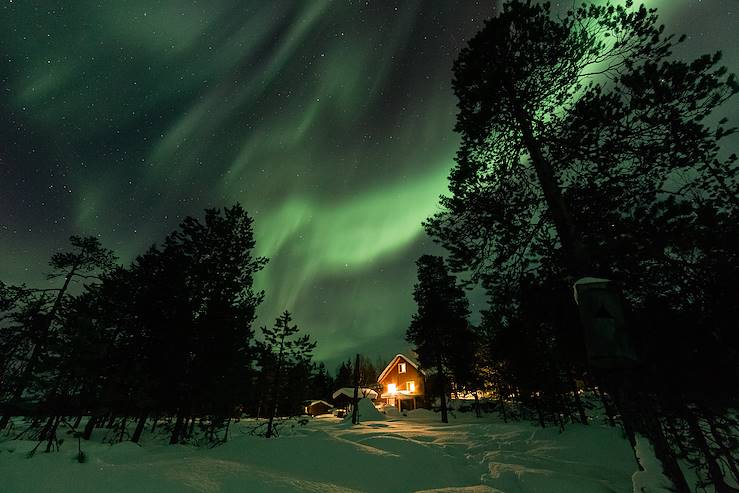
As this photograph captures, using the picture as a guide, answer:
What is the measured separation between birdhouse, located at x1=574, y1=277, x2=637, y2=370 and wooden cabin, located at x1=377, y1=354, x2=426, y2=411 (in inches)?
1538

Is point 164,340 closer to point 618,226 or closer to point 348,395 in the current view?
point 618,226

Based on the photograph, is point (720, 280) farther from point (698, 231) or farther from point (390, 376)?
point (390, 376)

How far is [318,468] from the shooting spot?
18.0 ft

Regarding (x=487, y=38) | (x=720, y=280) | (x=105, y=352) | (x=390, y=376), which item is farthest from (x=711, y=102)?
(x=390, y=376)

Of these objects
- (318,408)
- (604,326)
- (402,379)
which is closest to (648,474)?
(604,326)

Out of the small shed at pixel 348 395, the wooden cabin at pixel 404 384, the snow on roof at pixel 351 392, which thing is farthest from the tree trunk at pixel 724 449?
the small shed at pixel 348 395

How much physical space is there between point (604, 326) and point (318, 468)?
557cm

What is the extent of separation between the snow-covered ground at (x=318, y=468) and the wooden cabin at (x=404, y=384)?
1292 inches

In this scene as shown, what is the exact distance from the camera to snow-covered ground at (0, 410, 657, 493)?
12.2 ft

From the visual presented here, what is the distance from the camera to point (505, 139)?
299 inches

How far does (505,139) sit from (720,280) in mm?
5050

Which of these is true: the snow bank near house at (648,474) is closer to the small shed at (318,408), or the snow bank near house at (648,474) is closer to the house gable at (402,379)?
the house gable at (402,379)

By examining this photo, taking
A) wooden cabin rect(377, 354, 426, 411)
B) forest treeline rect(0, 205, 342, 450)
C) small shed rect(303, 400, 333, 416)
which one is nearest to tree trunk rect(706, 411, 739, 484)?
forest treeline rect(0, 205, 342, 450)

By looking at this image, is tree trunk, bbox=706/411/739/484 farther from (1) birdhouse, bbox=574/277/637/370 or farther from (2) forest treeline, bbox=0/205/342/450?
(2) forest treeline, bbox=0/205/342/450
